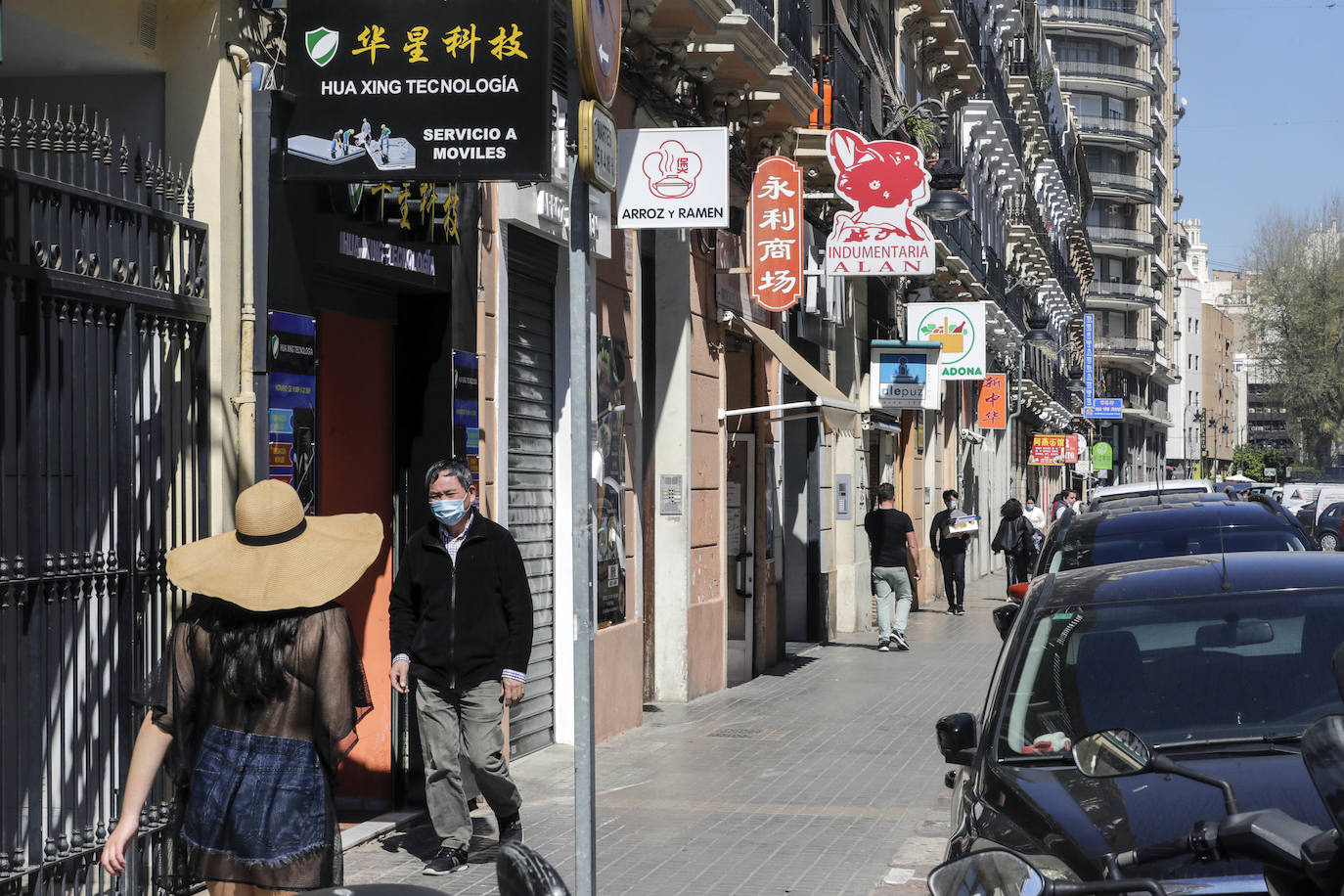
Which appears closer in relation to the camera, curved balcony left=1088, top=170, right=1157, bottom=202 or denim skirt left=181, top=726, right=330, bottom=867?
denim skirt left=181, top=726, right=330, bottom=867

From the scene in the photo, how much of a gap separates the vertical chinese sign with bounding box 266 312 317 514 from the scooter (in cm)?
523

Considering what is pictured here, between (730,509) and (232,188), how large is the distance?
1083 cm

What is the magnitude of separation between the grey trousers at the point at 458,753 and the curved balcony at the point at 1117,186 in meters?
97.0

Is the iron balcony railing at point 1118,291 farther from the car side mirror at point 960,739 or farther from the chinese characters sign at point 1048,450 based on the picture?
the car side mirror at point 960,739

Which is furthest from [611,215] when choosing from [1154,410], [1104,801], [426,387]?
[1154,410]

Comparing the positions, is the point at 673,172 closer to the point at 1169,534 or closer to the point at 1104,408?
the point at 1169,534

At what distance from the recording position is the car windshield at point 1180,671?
4992 mm

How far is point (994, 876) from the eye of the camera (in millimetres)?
3227

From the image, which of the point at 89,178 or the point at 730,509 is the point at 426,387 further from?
the point at 730,509

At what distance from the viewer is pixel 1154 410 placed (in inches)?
4503

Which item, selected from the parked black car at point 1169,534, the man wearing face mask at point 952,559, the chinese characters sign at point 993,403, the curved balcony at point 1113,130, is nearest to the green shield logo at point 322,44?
the parked black car at point 1169,534

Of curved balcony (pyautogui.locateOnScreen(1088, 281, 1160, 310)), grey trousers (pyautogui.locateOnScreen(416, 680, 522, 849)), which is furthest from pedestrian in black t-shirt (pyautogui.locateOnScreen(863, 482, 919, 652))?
curved balcony (pyautogui.locateOnScreen(1088, 281, 1160, 310))

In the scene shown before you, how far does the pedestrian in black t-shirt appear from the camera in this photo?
20.7 m

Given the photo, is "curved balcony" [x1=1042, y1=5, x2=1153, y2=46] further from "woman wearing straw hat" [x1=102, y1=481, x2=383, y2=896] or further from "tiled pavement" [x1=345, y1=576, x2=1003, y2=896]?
"woman wearing straw hat" [x1=102, y1=481, x2=383, y2=896]
